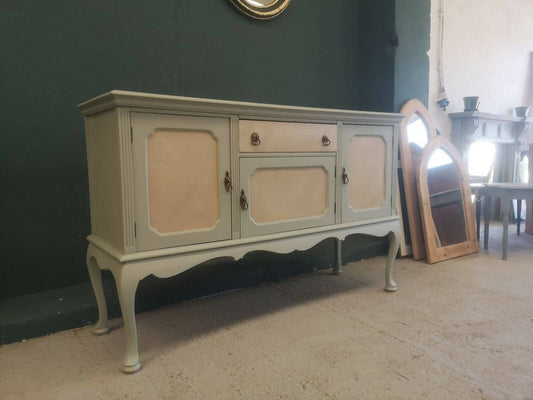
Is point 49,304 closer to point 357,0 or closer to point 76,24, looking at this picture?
point 76,24

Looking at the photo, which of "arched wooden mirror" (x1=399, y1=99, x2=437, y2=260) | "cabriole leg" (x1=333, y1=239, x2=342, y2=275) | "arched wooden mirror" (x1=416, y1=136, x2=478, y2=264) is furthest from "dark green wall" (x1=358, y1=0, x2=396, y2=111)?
"cabriole leg" (x1=333, y1=239, x2=342, y2=275)

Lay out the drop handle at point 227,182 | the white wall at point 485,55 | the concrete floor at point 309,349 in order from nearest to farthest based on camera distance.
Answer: the concrete floor at point 309,349, the drop handle at point 227,182, the white wall at point 485,55

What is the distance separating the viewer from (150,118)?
1.39 meters

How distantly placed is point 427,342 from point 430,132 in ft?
6.14

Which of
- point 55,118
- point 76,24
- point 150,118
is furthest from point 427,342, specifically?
point 76,24

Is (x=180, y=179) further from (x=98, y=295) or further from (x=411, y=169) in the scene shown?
(x=411, y=169)

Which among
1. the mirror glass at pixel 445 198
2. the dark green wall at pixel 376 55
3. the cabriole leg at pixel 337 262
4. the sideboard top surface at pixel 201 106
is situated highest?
the dark green wall at pixel 376 55

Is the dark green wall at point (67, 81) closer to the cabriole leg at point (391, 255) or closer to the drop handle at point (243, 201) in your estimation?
the drop handle at point (243, 201)

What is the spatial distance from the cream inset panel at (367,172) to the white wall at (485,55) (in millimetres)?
2105

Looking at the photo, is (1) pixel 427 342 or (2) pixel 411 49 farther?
(2) pixel 411 49

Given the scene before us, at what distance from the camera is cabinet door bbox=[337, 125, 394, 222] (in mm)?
1975

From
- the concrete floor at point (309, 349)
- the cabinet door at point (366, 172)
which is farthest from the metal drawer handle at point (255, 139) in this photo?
the concrete floor at point (309, 349)

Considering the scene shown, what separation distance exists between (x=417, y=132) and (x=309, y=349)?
2.04 meters

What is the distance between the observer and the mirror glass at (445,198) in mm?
2936
